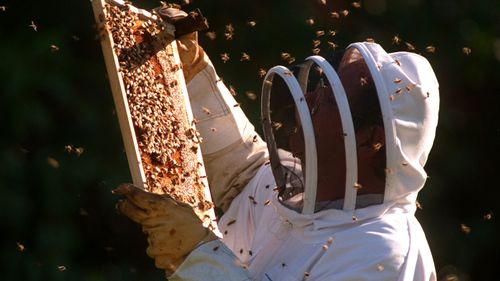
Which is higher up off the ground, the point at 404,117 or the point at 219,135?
the point at 404,117

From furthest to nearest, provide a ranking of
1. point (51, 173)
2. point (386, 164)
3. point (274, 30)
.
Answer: point (274, 30) → point (51, 173) → point (386, 164)

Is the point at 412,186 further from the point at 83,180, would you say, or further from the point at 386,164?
the point at 83,180

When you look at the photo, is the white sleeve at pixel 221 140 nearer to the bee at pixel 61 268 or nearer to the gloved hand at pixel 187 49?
the gloved hand at pixel 187 49

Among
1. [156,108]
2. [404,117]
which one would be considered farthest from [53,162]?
[404,117]

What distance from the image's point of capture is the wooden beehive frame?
485 cm

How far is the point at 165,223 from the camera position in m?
4.86

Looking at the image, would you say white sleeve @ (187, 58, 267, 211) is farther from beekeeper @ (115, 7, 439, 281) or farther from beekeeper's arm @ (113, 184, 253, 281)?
beekeeper's arm @ (113, 184, 253, 281)

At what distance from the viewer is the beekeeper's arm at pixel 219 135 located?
18.5 ft

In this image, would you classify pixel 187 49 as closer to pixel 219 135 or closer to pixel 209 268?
pixel 219 135

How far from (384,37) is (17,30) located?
5.79 feet

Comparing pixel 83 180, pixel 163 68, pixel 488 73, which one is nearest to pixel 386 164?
pixel 163 68

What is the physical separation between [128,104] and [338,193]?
2.60ft

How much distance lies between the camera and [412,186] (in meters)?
5.02

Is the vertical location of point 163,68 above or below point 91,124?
above
